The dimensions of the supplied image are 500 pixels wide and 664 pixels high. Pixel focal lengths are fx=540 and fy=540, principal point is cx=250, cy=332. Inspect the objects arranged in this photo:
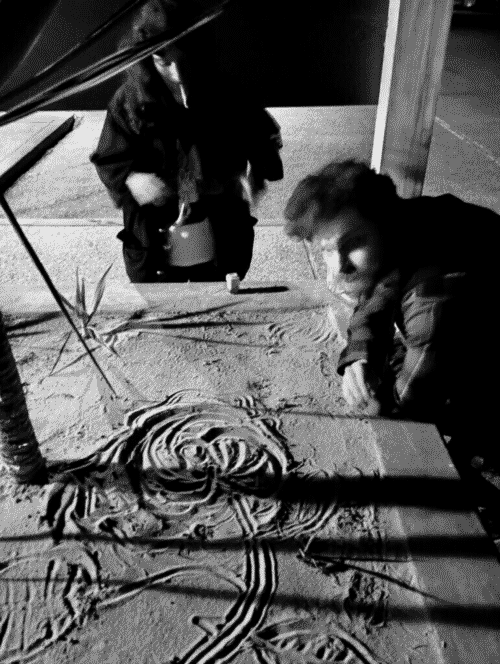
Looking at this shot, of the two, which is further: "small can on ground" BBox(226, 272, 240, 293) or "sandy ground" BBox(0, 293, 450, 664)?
"small can on ground" BBox(226, 272, 240, 293)

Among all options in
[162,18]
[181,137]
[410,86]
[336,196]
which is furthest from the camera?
[410,86]

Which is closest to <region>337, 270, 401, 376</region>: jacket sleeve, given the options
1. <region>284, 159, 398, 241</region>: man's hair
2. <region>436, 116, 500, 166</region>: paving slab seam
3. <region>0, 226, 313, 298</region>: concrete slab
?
<region>284, 159, 398, 241</region>: man's hair

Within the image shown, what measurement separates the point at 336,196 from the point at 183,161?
33.1 inches

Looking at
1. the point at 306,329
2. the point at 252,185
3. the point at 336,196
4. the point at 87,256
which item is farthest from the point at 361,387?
the point at 87,256

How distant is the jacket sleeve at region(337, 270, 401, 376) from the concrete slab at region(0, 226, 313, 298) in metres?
1.65

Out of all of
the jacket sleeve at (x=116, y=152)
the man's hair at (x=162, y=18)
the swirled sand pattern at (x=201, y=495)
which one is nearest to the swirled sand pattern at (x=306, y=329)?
the swirled sand pattern at (x=201, y=495)

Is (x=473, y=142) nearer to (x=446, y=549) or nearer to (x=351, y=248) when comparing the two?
(x=351, y=248)

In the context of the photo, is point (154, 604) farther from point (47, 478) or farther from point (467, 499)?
point (467, 499)

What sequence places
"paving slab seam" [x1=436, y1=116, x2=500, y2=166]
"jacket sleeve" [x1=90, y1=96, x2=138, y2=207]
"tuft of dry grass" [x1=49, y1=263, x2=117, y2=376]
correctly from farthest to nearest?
1. "paving slab seam" [x1=436, y1=116, x2=500, y2=166]
2. "jacket sleeve" [x1=90, y1=96, x2=138, y2=207]
3. "tuft of dry grass" [x1=49, y1=263, x2=117, y2=376]

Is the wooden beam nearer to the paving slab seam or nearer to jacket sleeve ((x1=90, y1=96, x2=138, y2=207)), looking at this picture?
jacket sleeve ((x1=90, y1=96, x2=138, y2=207))

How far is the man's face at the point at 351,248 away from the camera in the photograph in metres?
1.51

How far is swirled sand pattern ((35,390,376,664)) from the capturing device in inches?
46.9

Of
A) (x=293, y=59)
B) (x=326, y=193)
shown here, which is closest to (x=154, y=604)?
(x=326, y=193)

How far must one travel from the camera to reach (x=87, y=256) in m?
3.56
